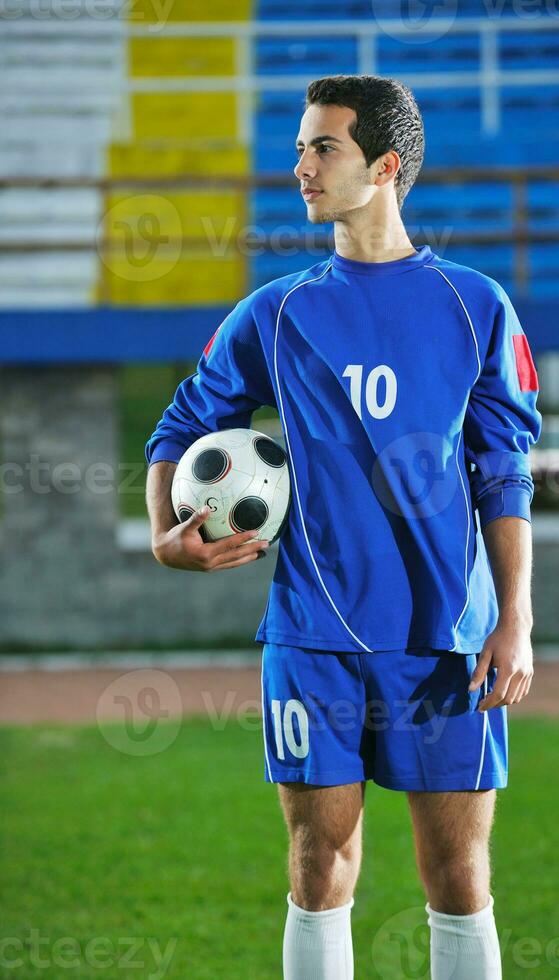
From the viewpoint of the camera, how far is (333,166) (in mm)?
2457

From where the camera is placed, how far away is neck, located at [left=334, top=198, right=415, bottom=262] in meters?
2.51

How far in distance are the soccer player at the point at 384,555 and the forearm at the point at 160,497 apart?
0.13 feet

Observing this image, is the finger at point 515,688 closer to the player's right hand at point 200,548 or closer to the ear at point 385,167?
the player's right hand at point 200,548

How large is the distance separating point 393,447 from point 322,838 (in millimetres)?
777

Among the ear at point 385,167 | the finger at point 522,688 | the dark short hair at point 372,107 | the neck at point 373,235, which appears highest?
the dark short hair at point 372,107

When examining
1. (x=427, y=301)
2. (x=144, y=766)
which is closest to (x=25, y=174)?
(x=144, y=766)

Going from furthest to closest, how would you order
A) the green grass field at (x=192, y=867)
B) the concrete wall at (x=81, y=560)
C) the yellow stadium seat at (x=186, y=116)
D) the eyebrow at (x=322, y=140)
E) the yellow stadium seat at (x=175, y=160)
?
1. the yellow stadium seat at (x=186, y=116)
2. the yellow stadium seat at (x=175, y=160)
3. the concrete wall at (x=81, y=560)
4. the green grass field at (x=192, y=867)
5. the eyebrow at (x=322, y=140)

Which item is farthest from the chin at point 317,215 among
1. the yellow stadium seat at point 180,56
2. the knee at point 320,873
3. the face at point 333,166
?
the yellow stadium seat at point 180,56

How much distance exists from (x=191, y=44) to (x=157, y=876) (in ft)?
42.4

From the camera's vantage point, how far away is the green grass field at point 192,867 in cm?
390

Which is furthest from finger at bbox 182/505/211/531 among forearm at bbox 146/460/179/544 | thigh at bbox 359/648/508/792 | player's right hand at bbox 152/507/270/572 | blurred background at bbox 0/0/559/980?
blurred background at bbox 0/0/559/980

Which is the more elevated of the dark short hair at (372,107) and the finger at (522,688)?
the dark short hair at (372,107)

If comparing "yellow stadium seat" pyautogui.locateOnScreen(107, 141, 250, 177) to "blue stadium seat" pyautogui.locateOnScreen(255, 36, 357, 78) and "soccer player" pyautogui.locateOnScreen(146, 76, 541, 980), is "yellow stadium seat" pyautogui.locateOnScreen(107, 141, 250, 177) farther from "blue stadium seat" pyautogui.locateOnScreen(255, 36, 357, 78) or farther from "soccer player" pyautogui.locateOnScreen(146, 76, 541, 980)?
"soccer player" pyautogui.locateOnScreen(146, 76, 541, 980)

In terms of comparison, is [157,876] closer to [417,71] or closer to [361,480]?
[361,480]
